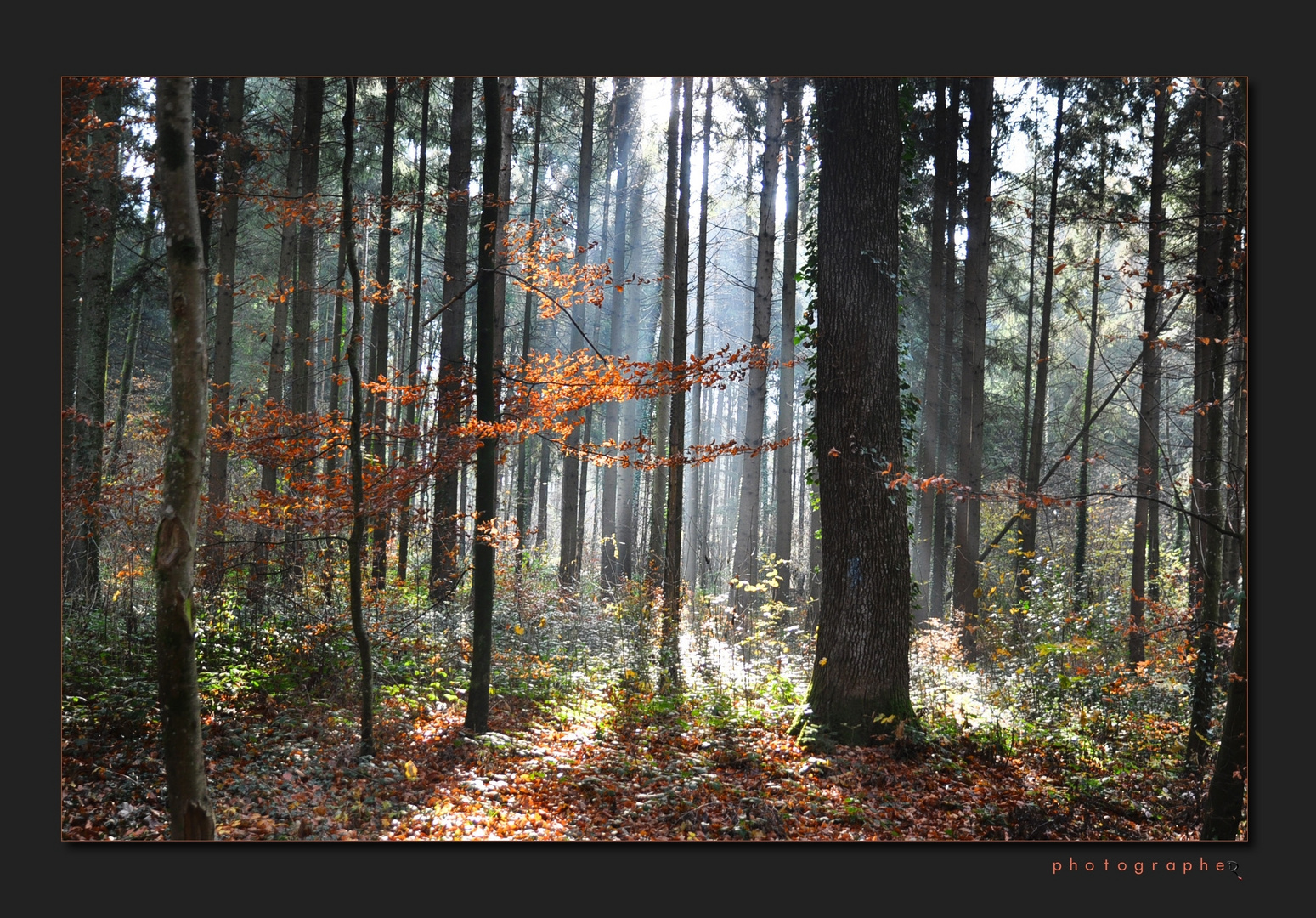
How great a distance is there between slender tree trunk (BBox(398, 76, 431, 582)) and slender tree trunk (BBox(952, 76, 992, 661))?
5.50 m

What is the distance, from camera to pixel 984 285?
857 centimetres


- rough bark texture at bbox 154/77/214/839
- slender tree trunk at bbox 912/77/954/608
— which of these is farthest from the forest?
slender tree trunk at bbox 912/77/954/608

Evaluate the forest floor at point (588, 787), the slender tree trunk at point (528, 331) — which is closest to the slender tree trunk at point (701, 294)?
the slender tree trunk at point (528, 331)

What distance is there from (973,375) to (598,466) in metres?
5.12

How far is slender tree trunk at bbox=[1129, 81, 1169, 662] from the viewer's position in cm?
479

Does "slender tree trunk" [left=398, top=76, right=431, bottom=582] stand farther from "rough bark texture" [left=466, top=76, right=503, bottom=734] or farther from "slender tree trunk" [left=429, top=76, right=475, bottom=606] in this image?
"rough bark texture" [left=466, top=76, right=503, bottom=734]

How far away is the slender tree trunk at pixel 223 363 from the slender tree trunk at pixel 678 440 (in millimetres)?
3527

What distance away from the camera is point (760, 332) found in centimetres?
910

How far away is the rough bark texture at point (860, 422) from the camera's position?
480cm

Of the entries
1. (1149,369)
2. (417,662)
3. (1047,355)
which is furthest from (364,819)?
(1047,355)

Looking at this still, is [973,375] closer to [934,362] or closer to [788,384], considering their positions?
[934,362]

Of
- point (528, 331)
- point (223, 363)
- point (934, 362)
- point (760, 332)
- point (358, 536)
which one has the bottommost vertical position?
point (358, 536)

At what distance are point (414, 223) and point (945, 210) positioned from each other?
251 inches

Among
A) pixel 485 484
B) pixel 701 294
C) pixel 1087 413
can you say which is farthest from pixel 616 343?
pixel 485 484
